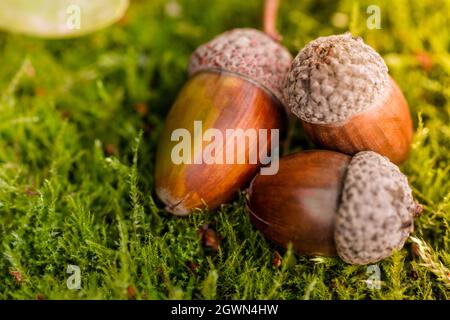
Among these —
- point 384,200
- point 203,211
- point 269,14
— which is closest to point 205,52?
point 269,14

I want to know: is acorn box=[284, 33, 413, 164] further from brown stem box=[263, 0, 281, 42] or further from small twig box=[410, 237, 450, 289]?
brown stem box=[263, 0, 281, 42]

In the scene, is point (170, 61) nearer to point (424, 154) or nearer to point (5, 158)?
point (5, 158)
